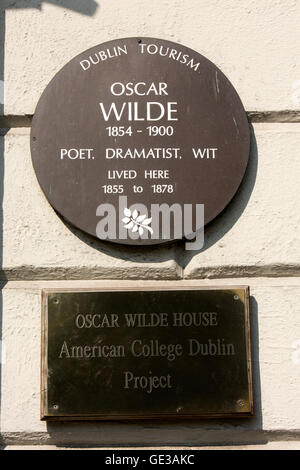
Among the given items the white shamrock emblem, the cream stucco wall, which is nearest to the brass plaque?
the cream stucco wall

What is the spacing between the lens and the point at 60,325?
246 centimetres

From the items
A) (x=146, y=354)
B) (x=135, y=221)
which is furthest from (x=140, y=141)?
(x=146, y=354)

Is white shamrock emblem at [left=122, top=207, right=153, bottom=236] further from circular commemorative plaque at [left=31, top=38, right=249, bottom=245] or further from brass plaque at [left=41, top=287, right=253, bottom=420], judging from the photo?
brass plaque at [left=41, top=287, right=253, bottom=420]

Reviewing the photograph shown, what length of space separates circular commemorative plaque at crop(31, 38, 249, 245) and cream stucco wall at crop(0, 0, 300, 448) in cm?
6

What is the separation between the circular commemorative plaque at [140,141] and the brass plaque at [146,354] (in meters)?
0.24

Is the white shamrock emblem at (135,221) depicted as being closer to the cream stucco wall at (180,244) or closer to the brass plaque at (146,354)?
the cream stucco wall at (180,244)

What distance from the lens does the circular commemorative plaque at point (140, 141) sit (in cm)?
258

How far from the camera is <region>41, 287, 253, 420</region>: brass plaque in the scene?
7.89 ft

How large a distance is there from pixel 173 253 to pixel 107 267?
8.7 inches

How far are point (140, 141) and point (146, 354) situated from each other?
2.35ft

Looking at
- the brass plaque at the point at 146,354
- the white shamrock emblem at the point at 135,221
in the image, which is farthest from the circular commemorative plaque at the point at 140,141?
the brass plaque at the point at 146,354

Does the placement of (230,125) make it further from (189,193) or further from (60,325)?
(60,325)

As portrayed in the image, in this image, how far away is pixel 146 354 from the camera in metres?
2.44

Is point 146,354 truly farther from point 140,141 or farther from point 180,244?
point 140,141
